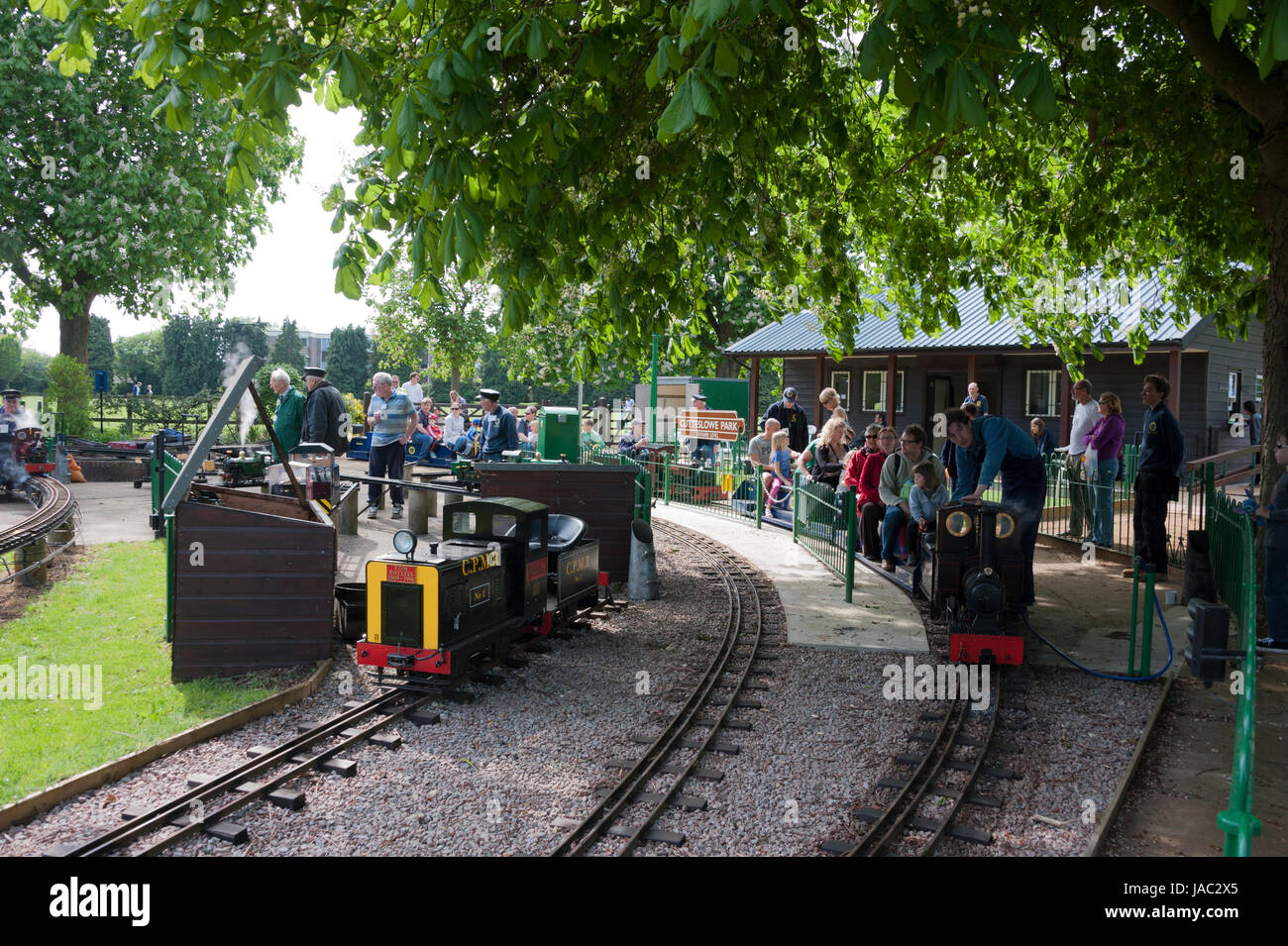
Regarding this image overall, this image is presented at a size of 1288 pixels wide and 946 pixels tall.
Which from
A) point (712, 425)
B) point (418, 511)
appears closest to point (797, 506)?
point (418, 511)

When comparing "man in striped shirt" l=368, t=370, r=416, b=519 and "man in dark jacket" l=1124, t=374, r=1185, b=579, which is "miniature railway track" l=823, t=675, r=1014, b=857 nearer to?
"man in dark jacket" l=1124, t=374, r=1185, b=579

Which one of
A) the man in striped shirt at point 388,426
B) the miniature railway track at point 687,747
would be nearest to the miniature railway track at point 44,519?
the man in striped shirt at point 388,426

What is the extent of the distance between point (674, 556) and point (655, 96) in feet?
22.4

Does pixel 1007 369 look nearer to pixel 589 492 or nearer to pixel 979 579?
pixel 589 492

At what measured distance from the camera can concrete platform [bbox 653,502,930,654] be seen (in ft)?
30.2

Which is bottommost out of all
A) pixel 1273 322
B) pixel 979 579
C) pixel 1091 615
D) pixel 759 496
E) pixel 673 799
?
pixel 673 799

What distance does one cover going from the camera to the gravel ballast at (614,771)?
5102 millimetres

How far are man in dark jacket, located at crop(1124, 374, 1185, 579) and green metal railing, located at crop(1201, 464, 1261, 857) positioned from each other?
46 centimetres

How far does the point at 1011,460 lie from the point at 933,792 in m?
4.55

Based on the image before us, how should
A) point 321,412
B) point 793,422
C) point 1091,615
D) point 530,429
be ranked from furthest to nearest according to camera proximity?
point 530,429 → point 793,422 → point 321,412 → point 1091,615

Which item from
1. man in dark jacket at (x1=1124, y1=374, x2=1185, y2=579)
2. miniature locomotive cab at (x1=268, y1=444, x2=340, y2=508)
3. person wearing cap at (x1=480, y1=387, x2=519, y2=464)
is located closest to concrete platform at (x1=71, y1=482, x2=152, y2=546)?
miniature locomotive cab at (x1=268, y1=444, x2=340, y2=508)

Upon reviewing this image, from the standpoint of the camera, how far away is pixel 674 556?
13.7 m

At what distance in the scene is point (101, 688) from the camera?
23.8ft

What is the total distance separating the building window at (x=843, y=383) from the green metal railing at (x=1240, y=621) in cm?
1672
